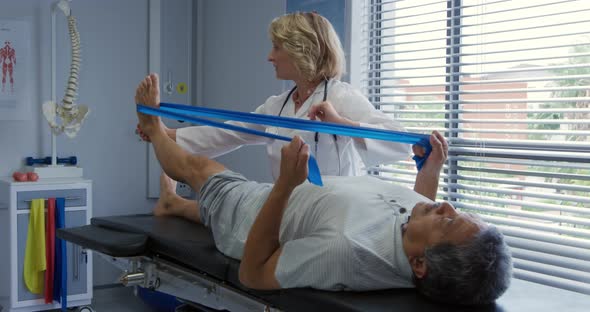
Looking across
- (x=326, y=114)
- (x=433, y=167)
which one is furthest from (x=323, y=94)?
(x=433, y=167)

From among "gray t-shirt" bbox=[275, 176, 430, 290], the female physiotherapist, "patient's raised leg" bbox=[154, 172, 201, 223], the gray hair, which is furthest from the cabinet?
the gray hair

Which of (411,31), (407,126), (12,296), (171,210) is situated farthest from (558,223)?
(12,296)

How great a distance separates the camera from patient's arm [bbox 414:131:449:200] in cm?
217

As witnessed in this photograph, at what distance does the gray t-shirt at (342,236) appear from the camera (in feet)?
5.52

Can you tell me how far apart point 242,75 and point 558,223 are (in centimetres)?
239

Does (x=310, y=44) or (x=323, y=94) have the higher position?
(x=310, y=44)

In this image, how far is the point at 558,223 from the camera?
2619 mm

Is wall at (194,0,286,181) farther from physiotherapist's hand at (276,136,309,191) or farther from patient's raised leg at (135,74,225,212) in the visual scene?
physiotherapist's hand at (276,136,309,191)

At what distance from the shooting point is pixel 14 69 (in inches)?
158

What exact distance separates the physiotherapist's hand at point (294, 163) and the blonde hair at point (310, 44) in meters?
0.96

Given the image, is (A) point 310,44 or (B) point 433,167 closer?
(B) point 433,167

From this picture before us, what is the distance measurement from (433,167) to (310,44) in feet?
2.37

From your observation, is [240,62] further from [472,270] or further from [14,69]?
[472,270]

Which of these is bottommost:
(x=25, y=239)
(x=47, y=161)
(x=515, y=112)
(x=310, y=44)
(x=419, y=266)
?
(x=25, y=239)
